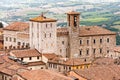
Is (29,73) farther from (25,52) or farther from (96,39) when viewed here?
(96,39)

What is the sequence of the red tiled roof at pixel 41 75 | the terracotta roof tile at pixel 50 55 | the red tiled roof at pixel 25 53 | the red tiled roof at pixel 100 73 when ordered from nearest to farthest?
1. the red tiled roof at pixel 41 75
2. the red tiled roof at pixel 100 73
3. the red tiled roof at pixel 25 53
4. the terracotta roof tile at pixel 50 55

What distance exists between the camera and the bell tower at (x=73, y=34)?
257ft

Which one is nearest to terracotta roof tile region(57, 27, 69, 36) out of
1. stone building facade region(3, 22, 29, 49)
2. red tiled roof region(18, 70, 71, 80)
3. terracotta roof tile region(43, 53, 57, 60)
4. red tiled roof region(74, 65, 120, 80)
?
terracotta roof tile region(43, 53, 57, 60)

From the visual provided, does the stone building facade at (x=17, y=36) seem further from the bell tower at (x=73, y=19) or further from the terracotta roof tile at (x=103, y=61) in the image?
the terracotta roof tile at (x=103, y=61)

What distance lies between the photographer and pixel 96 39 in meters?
81.3

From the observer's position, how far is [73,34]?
78.3m

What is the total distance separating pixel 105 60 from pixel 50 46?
906 centimetres

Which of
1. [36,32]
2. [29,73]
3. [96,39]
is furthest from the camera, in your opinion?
[96,39]

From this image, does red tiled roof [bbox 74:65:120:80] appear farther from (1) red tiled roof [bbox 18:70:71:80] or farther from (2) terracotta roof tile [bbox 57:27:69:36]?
(2) terracotta roof tile [bbox 57:27:69:36]

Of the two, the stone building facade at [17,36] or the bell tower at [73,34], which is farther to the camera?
the stone building facade at [17,36]

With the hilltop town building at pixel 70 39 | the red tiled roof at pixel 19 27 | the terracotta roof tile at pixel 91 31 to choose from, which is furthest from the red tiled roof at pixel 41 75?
the red tiled roof at pixel 19 27

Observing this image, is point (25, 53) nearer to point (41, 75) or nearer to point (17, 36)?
point (17, 36)

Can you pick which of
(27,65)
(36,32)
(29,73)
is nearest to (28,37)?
(36,32)

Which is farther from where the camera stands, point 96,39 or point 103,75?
point 96,39
